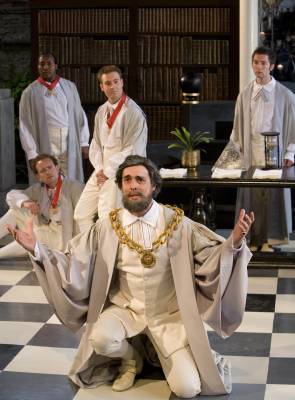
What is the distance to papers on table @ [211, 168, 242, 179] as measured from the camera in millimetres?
7398

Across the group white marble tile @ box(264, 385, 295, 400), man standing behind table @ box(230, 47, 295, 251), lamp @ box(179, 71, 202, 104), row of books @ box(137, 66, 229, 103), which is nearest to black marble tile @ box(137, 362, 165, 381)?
white marble tile @ box(264, 385, 295, 400)

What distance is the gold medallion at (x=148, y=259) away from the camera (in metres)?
5.04

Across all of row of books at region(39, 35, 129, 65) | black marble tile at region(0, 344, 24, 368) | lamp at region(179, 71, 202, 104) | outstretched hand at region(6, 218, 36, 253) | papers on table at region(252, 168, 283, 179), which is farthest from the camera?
row of books at region(39, 35, 129, 65)

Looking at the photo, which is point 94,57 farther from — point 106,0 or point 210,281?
point 210,281

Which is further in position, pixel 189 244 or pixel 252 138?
pixel 252 138

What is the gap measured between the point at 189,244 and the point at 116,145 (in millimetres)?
2956

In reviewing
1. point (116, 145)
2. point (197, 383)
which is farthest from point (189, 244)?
point (116, 145)

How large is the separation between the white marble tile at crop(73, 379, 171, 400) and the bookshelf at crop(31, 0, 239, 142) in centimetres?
693

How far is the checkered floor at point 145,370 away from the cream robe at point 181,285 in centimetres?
13

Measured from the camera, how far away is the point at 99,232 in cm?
510

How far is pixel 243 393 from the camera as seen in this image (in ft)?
16.3

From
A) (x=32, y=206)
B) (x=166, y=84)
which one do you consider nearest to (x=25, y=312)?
(x=32, y=206)

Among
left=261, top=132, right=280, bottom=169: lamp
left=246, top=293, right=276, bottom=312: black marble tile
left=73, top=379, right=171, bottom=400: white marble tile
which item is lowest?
left=73, top=379, right=171, bottom=400: white marble tile

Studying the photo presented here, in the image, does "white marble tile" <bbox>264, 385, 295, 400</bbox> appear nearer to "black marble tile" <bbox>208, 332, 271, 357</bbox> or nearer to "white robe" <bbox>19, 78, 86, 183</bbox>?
"black marble tile" <bbox>208, 332, 271, 357</bbox>
